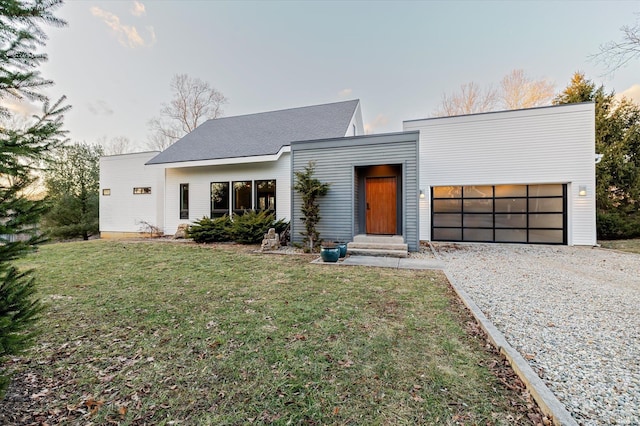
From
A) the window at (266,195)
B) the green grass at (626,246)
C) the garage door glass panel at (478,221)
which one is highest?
the window at (266,195)

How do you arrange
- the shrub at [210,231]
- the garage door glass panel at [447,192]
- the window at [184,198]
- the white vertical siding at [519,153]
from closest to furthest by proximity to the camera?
the white vertical siding at [519,153]
the shrub at [210,231]
the garage door glass panel at [447,192]
the window at [184,198]

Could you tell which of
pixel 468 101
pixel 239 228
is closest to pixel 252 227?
pixel 239 228

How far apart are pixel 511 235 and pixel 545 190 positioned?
7.39 ft

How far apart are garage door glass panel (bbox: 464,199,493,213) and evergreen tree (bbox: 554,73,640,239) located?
19.3ft

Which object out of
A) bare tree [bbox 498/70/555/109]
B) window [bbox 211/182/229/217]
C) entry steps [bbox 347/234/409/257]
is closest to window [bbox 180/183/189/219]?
window [bbox 211/182/229/217]

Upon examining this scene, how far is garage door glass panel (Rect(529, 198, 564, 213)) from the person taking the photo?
34.8ft

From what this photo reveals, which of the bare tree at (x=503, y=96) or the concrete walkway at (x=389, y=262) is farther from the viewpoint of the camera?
the bare tree at (x=503, y=96)

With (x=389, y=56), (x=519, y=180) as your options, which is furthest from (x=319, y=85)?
(x=519, y=180)

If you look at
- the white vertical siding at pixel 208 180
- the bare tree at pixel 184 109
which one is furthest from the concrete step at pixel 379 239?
the bare tree at pixel 184 109

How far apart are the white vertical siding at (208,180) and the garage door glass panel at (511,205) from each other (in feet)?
29.7

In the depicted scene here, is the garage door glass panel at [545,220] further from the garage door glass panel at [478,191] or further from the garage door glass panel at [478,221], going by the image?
the garage door glass panel at [478,191]

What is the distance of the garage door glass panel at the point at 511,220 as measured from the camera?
10.9 metres

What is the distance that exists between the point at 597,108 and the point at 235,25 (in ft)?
64.8

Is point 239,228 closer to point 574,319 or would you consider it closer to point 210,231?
point 210,231
